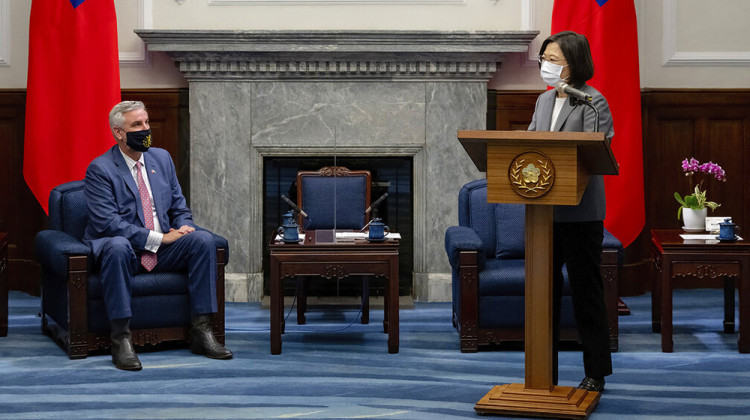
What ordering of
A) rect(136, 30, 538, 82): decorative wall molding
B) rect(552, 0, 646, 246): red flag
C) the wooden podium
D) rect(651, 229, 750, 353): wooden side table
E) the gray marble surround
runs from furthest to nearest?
the gray marble surround, rect(136, 30, 538, 82): decorative wall molding, rect(552, 0, 646, 246): red flag, rect(651, 229, 750, 353): wooden side table, the wooden podium

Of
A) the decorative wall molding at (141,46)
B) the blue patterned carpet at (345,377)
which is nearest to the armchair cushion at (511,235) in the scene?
the blue patterned carpet at (345,377)

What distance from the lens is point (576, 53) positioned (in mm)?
3877

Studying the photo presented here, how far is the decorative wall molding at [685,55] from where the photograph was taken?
6.78 metres

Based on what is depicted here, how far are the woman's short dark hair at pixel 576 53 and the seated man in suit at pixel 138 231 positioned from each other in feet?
6.79

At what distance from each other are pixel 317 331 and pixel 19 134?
8.65 feet

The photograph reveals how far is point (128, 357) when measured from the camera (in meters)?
4.79

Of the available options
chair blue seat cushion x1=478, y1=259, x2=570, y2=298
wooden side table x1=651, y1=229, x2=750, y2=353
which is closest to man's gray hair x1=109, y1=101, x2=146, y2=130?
chair blue seat cushion x1=478, y1=259, x2=570, y2=298

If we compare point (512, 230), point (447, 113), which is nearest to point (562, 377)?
point (512, 230)

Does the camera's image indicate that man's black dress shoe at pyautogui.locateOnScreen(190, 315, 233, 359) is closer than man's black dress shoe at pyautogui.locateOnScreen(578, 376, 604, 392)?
No

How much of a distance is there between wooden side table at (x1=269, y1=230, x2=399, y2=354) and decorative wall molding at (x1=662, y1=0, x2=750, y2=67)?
2.80 m

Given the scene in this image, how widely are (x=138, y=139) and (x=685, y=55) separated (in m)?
3.70

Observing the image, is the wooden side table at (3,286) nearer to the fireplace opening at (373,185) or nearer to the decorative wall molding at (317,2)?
the fireplace opening at (373,185)

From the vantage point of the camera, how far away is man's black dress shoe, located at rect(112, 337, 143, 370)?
15.6 feet

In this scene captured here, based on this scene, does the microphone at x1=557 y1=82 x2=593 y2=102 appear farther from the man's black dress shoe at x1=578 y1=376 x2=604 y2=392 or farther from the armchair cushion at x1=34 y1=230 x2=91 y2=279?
the armchair cushion at x1=34 y1=230 x2=91 y2=279
